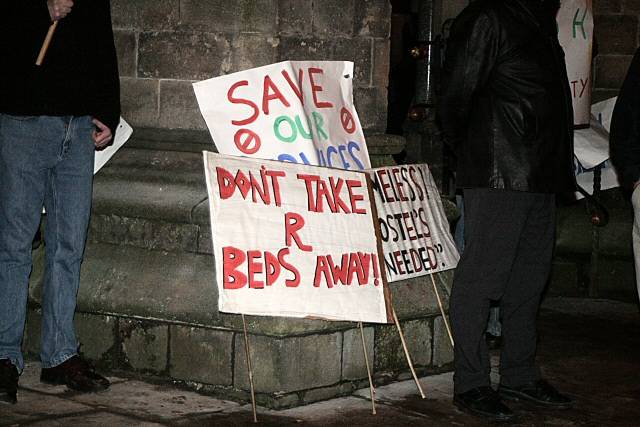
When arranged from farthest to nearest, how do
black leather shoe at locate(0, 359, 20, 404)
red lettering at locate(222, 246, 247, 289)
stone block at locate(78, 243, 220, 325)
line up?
stone block at locate(78, 243, 220, 325) < black leather shoe at locate(0, 359, 20, 404) < red lettering at locate(222, 246, 247, 289)

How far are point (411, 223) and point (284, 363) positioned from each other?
1.15 meters

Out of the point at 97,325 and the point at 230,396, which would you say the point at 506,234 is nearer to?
the point at 230,396

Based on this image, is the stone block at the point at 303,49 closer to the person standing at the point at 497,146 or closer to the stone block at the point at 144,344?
the person standing at the point at 497,146

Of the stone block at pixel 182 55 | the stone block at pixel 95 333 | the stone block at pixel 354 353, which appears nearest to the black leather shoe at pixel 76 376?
the stone block at pixel 95 333

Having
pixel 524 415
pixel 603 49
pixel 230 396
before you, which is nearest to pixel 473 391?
pixel 524 415

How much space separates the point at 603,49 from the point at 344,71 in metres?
4.09

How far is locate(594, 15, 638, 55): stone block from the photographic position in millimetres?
10227

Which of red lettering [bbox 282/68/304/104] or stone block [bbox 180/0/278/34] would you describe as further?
stone block [bbox 180/0/278/34]

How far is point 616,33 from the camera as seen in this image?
10258 millimetres

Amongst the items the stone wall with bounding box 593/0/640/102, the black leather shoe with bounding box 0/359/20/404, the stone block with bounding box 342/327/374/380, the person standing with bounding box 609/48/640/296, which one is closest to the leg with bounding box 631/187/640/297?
the person standing with bounding box 609/48/640/296

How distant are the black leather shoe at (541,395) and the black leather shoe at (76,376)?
6.31 feet

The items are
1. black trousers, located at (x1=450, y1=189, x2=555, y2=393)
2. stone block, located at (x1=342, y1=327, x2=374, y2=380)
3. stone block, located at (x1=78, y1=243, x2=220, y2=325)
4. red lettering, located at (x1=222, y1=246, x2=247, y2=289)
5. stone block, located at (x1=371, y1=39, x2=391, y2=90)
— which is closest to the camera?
red lettering, located at (x1=222, y1=246, x2=247, y2=289)

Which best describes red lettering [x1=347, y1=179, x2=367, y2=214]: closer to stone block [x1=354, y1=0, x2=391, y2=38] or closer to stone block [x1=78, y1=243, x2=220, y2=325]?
stone block [x1=78, y1=243, x2=220, y2=325]

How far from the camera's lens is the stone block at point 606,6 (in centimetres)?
1024
